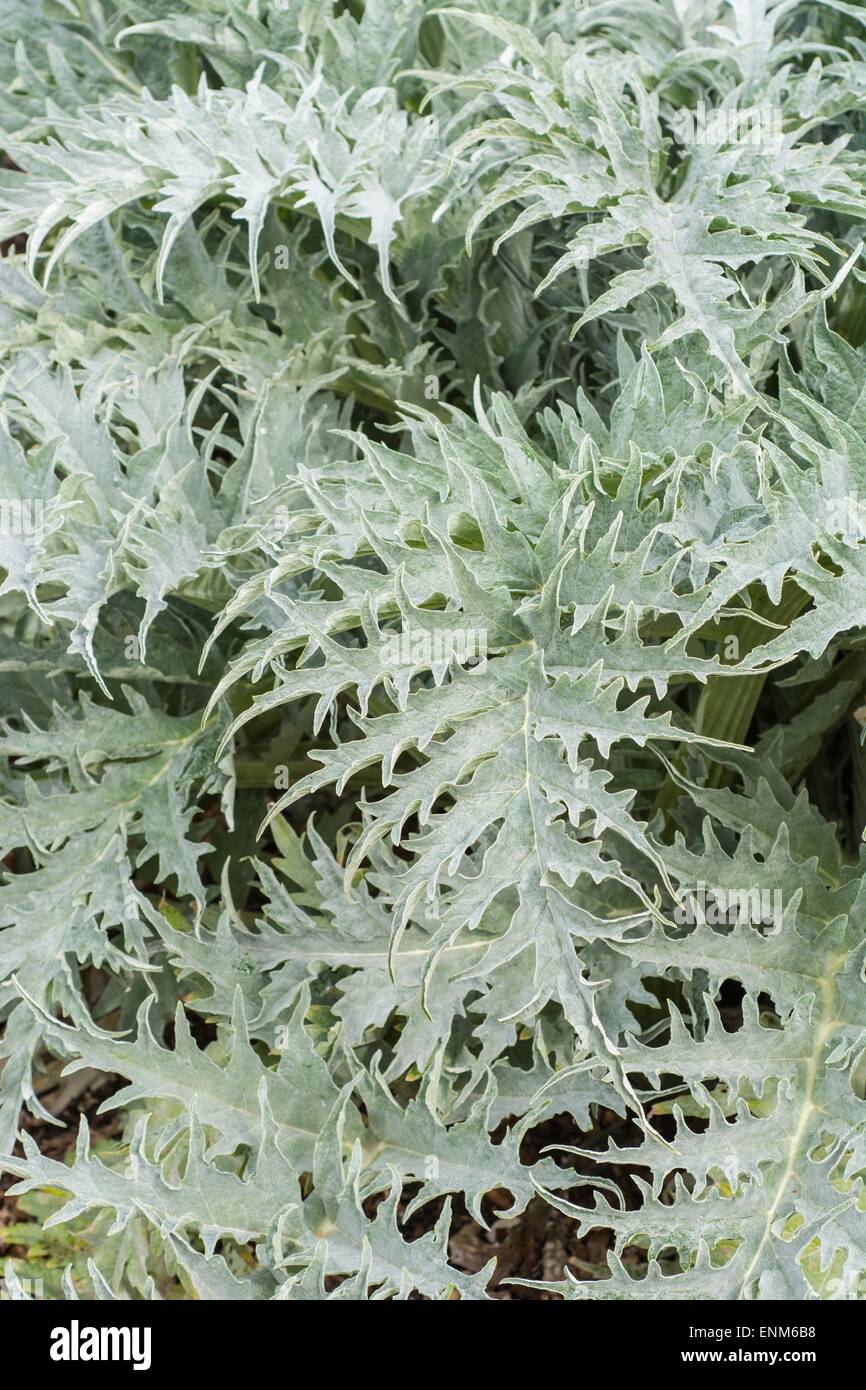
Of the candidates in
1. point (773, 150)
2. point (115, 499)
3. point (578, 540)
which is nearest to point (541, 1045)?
point (578, 540)

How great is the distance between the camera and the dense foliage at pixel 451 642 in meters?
1.00

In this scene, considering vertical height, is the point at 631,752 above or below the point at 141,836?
above

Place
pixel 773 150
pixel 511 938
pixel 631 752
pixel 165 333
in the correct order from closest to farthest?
pixel 511 938, pixel 773 150, pixel 631 752, pixel 165 333

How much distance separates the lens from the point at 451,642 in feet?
3.29

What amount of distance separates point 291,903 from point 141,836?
320 millimetres

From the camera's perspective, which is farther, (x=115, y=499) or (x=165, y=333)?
(x=165, y=333)

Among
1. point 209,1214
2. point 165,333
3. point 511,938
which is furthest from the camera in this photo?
point 165,333

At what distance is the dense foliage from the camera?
1.00 meters

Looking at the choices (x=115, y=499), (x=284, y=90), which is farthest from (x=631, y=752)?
(x=284, y=90)

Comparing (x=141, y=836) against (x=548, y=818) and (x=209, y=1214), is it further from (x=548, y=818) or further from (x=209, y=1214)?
(x=548, y=818)

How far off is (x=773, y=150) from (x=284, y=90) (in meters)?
0.60

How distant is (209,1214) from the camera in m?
1.09

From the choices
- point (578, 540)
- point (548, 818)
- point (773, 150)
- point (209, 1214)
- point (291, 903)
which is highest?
point (773, 150)

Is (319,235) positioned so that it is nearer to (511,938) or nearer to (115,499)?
(115,499)
